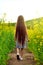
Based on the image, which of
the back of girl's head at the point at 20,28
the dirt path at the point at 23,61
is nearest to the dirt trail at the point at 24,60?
the dirt path at the point at 23,61

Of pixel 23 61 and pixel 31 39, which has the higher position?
pixel 31 39

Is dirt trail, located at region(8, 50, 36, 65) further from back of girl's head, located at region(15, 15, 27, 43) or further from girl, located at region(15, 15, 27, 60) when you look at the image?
back of girl's head, located at region(15, 15, 27, 43)

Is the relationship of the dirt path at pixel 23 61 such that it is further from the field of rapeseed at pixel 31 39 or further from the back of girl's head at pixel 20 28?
the back of girl's head at pixel 20 28

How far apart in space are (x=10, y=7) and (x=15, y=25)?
1.01 feet

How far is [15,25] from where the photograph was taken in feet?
9.70

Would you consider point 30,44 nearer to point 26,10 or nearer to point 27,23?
point 27,23

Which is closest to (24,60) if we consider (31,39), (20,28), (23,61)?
(23,61)

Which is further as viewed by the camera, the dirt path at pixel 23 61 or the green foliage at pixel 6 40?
the dirt path at pixel 23 61

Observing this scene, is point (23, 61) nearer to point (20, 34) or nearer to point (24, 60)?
point (24, 60)

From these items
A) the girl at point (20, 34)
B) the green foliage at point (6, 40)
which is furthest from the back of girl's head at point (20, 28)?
the green foliage at point (6, 40)

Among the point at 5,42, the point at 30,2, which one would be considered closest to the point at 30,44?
the point at 5,42

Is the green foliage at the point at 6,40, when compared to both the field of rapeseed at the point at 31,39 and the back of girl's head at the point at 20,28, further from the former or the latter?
the back of girl's head at the point at 20,28

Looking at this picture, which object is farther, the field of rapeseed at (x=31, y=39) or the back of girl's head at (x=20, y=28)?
the back of girl's head at (x=20, y=28)

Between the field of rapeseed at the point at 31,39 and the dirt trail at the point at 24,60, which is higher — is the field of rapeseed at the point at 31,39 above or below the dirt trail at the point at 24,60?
above
